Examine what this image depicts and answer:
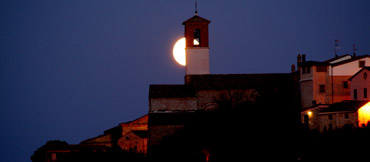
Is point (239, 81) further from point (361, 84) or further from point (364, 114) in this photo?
point (364, 114)

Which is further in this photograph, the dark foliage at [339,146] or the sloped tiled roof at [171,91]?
the sloped tiled roof at [171,91]

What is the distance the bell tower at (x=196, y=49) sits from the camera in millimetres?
47469

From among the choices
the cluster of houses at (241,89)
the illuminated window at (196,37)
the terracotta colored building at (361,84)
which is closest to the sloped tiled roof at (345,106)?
the cluster of houses at (241,89)

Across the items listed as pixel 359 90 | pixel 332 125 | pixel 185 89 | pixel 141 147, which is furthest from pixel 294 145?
pixel 141 147

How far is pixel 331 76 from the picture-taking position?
4456cm

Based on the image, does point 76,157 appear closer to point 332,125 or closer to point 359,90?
point 332,125

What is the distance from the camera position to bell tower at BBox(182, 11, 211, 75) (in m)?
47.5

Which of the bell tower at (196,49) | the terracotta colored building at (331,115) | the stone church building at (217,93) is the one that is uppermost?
the bell tower at (196,49)

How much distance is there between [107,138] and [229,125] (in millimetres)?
17705

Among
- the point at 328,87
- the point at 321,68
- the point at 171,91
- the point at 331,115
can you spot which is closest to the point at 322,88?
the point at 328,87

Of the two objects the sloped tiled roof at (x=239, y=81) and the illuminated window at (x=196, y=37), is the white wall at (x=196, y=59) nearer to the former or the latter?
the illuminated window at (x=196, y=37)

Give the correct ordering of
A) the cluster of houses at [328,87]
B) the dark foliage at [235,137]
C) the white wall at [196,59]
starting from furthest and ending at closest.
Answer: the white wall at [196,59] → the cluster of houses at [328,87] → the dark foliage at [235,137]

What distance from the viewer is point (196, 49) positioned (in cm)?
4759

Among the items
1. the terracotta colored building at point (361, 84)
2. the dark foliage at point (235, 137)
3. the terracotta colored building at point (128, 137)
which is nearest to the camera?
the dark foliage at point (235, 137)
